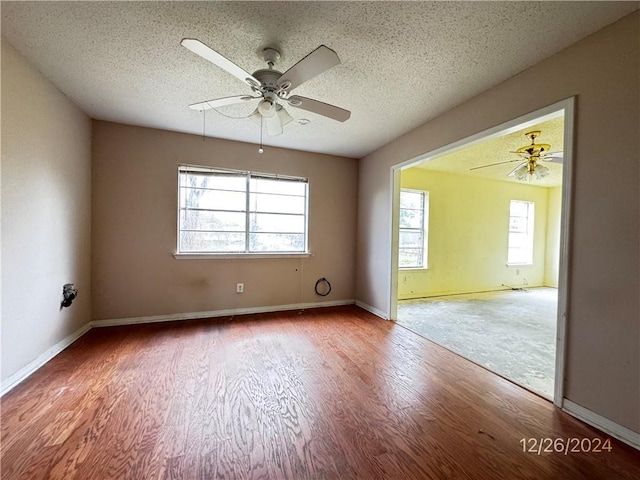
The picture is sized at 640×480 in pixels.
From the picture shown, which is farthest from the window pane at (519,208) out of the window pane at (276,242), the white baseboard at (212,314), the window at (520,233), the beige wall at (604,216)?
the window pane at (276,242)

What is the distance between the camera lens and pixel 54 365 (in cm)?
226

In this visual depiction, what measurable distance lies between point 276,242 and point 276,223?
0.95 ft

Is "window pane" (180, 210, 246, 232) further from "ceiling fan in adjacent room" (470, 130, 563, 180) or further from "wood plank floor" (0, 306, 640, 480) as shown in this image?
"ceiling fan in adjacent room" (470, 130, 563, 180)

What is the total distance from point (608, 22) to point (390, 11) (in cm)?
130

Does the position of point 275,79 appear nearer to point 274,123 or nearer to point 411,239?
point 274,123

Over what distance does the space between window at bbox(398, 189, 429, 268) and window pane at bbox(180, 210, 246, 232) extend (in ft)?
9.94

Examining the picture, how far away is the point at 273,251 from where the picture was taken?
13.2 ft

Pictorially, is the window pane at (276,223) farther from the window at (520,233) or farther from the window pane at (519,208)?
the window pane at (519,208)

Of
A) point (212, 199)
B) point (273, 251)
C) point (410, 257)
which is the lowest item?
point (410, 257)

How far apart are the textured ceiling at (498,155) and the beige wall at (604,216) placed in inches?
20.1

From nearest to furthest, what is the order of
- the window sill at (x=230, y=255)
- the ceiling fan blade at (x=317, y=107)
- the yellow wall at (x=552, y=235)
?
the ceiling fan blade at (x=317, y=107), the window sill at (x=230, y=255), the yellow wall at (x=552, y=235)

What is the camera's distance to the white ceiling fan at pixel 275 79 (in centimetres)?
149

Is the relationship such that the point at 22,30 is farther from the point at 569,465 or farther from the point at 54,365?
the point at 569,465

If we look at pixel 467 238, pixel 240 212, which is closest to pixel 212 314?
pixel 240 212
